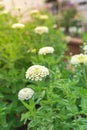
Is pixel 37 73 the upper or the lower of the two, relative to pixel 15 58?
lower

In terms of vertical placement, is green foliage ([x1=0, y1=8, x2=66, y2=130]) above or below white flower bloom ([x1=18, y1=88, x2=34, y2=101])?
above

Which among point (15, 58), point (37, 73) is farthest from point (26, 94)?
point (15, 58)

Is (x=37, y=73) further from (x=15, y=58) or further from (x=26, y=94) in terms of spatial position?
(x=15, y=58)

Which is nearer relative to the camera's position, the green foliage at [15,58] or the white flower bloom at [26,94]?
the white flower bloom at [26,94]

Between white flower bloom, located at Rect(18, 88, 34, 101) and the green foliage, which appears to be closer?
white flower bloom, located at Rect(18, 88, 34, 101)

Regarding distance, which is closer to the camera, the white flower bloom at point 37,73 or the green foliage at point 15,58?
the white flower bloom at point 37,73

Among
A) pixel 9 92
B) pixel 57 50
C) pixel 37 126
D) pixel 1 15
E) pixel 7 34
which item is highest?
pixel 1 15

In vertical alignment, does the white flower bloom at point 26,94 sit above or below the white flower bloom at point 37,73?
below

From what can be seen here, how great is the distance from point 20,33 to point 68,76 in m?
0.53

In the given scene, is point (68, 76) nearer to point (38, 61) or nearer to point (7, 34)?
point (38, 61)

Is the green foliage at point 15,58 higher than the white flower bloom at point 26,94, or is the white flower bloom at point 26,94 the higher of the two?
the green foliage at point 15,58

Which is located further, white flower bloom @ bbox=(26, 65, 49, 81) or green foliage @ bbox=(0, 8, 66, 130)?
green foliage @ bbox=(0, 8, 66, 130)

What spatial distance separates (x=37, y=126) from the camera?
1.04 meters

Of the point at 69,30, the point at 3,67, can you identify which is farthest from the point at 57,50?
the point at 69,30
